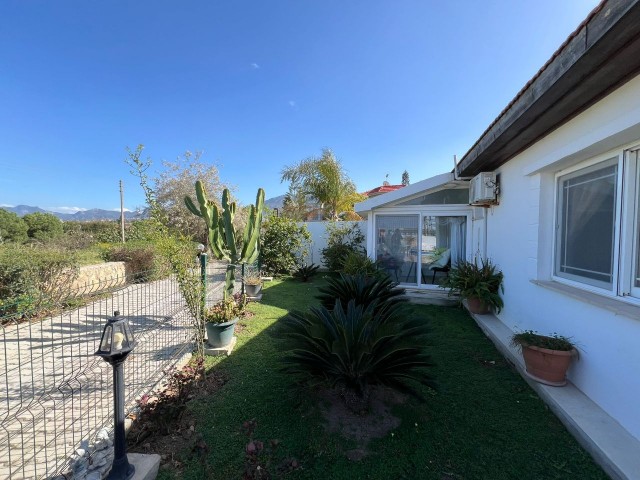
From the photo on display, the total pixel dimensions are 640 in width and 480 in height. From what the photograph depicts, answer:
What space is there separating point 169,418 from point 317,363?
64.2 inches

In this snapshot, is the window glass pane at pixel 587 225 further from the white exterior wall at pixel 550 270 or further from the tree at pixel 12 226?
the tree at pixel 12 226

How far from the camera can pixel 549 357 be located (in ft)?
11.0

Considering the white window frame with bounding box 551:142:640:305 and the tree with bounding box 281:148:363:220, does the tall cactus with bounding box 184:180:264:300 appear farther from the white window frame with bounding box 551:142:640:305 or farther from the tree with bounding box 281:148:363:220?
the tree with bounding box 281:148:363:220

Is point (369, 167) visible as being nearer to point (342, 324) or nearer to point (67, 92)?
point (67, 92)

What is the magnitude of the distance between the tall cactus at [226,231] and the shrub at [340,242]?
4.43 meters

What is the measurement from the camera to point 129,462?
232 centimetres

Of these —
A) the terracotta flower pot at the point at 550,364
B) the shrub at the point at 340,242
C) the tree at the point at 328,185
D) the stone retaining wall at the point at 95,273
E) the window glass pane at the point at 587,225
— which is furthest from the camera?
the tree at the point at 328,185

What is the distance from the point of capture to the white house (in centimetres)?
250

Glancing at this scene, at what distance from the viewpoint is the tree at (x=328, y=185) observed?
22000mm

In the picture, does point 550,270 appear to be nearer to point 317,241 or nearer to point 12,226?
point 317,241

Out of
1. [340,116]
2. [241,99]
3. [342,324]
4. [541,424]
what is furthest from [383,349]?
[340,116]

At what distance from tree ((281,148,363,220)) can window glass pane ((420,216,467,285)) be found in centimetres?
1298

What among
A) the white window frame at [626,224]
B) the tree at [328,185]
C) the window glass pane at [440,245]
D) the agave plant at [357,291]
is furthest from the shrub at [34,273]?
the tree at [328,185]

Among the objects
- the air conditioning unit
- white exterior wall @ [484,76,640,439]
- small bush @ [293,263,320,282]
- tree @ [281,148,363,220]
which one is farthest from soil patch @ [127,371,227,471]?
tree @ [281,148,363,220]
